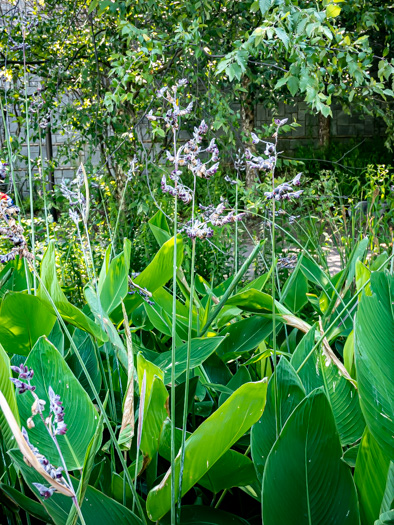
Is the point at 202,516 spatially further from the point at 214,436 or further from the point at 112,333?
the point at 112,333

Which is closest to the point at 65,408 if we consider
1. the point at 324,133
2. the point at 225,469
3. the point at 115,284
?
the point at 225,469

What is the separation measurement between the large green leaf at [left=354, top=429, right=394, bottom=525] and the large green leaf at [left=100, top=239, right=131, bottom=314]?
0.49m

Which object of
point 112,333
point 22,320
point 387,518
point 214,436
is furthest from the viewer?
point 22,320

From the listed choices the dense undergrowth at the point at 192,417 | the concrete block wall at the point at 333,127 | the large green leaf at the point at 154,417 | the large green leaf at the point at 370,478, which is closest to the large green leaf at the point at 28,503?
the dense undergrowth at the point at 192,417

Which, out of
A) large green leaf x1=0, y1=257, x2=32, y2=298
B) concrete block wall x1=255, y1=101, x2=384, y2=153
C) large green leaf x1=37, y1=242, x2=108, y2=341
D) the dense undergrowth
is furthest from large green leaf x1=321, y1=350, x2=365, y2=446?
concrete block wall x1=255, y1=101, x2=384, y2=153

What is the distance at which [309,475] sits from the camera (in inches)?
20.5

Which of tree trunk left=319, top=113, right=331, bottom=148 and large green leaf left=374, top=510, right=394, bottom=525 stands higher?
large green leaf left=374, top=510, right=394, bottom=525

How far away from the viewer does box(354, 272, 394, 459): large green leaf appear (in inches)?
20.5

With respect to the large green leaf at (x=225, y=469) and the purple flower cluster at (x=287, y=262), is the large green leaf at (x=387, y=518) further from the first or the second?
the purple flower cluster at (x=287, y=262)

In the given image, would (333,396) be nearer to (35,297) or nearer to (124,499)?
(124,499)

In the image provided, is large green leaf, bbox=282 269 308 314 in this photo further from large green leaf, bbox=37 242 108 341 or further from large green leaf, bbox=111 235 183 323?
large green leaf, bbox=37 242 108 341

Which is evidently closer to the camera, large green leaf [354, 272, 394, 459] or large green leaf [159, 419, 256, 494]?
large green leaf [354, 272, 394, 459]

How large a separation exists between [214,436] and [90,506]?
157mm

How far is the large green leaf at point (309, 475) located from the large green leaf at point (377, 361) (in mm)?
43
